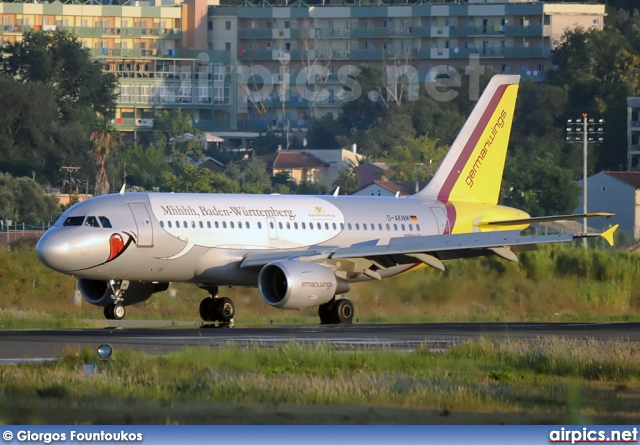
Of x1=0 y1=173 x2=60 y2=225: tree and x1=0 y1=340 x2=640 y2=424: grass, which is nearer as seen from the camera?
x1=0 y1=340 x2=640 y2=424: grass

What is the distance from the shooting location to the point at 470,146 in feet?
159

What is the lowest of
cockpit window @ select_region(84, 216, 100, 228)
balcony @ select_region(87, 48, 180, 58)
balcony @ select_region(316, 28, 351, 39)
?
cockpit window @ select_region(84, 216, 100, 228)

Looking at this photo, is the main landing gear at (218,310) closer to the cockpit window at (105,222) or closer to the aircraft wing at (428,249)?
the aircraft wing at (428,249)

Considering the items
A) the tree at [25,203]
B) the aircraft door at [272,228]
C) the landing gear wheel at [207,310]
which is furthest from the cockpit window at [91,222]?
the tree at [25,203]

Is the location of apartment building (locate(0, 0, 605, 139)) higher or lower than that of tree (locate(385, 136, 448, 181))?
higher

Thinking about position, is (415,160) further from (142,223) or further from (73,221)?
(73,221)

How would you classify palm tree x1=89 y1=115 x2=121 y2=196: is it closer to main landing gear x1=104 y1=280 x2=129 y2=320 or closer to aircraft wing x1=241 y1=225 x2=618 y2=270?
aircraft wing x1=241 y1=225 x2=618 y2=270

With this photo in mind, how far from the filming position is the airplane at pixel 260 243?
38.9 metres

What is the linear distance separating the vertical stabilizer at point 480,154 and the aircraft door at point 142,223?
11.1 m

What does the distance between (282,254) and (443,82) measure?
128 metres

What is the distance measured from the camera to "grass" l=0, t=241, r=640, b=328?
47562 millimetres

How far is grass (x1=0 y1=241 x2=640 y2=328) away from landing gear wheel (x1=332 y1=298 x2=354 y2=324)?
4.94m

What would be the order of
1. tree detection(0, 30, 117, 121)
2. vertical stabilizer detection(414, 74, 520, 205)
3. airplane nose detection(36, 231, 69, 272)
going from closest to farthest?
airplane nose detection(36, 231, 69, 272)
vertical stabilizer detection(414, 74, 520, 205)
tree detection(0, 30, 117, 121)

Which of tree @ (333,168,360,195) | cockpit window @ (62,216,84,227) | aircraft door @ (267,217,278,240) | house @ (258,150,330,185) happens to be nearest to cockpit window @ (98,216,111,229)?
cockpit window @ (62,216,84,227)
